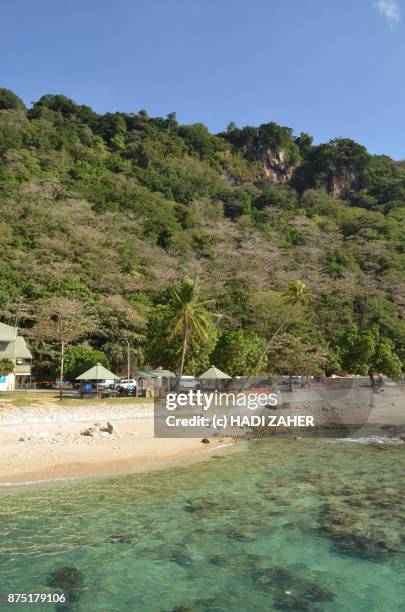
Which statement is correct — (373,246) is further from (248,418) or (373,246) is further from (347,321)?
(248,418)

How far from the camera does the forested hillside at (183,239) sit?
157 ft

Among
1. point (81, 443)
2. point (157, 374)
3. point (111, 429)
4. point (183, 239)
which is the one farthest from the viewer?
point (183, 239)

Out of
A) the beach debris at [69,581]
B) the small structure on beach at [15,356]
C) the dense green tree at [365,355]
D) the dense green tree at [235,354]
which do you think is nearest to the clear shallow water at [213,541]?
the beach debris at [69,581]

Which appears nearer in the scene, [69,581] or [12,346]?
[69,581]

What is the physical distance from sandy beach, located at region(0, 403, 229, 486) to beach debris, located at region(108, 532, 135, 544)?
519 cm

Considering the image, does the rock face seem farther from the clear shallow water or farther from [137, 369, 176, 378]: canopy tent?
the clear shallow water

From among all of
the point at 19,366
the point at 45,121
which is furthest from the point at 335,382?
the point at 45,121

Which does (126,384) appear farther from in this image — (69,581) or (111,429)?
(69,581)

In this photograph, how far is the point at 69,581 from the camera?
30.6ft

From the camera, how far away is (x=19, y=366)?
41.2 metres

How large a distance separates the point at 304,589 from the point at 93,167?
9621 cm

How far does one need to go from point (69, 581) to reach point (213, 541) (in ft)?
11.9

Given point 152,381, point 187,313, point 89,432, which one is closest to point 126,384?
point 152,381

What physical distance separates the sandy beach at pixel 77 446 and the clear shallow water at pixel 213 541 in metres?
1.34
